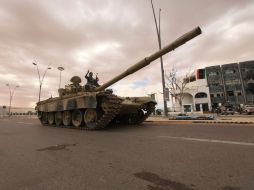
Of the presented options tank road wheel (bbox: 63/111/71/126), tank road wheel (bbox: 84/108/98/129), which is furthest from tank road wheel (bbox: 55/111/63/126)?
tank road wheel (bbox: 84/108/98/129)

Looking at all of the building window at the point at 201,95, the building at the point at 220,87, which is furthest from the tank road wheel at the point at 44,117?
the building window at the point at 201,95

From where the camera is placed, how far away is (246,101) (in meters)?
43.8

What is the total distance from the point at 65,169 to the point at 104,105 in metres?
6.35

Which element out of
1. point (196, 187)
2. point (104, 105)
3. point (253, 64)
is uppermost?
point (253, 64)

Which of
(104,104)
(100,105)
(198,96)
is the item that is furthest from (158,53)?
(198,96)

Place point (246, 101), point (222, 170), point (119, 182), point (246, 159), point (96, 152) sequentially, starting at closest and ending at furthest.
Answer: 1. point (119, 182)
2. point (222, 170)
3. point (246, 159)
4. point (96, 152)
5. point (246, 101)

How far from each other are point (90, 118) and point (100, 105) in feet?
3.79

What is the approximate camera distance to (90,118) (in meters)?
11.3

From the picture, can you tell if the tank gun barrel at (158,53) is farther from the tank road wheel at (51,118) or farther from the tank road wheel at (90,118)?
the tank road wheel at (51,118)

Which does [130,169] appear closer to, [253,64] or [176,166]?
[176,166]

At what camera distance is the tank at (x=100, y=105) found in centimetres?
991

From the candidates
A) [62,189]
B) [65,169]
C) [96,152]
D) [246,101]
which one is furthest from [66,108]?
[246,101]

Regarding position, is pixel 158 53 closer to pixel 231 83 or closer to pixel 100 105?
pixel 100 105

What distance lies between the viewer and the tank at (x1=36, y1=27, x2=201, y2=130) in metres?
9.91
